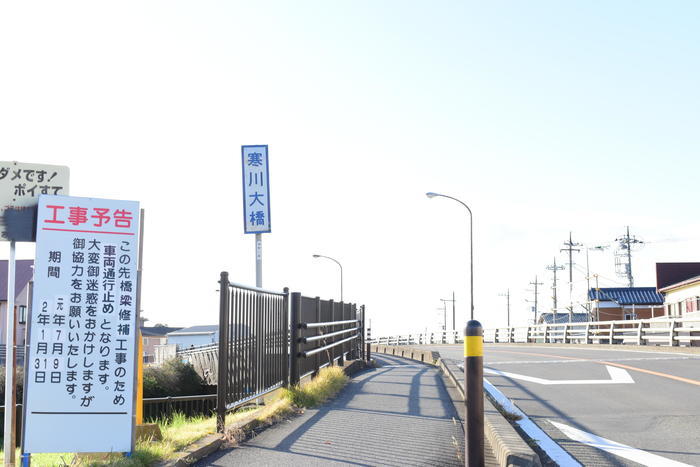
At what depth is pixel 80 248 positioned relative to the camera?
5547 mm

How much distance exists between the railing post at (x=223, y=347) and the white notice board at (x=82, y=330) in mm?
1082

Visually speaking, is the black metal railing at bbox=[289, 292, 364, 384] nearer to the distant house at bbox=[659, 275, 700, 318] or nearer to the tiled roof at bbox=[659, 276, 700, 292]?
the tiled roof at bbox=[659, 276, 700, 292]

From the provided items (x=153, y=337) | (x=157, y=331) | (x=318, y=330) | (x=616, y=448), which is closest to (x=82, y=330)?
(x=616, y=448)

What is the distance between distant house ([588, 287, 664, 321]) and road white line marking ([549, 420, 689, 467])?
5944 centimetres

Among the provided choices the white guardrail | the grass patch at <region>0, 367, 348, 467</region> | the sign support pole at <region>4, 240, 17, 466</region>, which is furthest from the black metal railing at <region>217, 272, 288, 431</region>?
the white guardrail

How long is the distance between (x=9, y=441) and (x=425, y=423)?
3.99 meters

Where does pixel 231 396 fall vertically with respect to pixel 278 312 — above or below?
below

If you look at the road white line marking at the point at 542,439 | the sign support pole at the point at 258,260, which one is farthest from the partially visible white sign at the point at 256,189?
the road white line marking at the point at 542,439

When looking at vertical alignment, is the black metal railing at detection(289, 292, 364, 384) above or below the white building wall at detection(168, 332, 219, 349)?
above

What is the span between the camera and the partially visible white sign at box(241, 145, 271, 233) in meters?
10.5

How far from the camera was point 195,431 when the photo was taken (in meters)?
6.47

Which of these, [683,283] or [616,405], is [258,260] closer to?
[616,405]

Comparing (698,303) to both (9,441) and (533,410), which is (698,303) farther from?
(9,441)

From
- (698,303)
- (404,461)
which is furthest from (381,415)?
A: (698,303)
